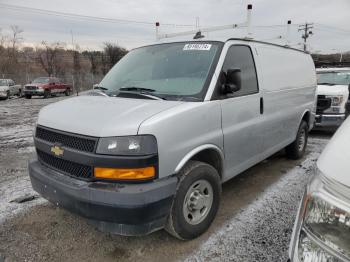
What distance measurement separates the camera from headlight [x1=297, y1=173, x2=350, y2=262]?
3.97 feet

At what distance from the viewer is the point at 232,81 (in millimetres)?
3213

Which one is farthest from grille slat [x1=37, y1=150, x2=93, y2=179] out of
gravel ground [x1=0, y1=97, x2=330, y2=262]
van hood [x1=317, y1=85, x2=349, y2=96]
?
van hood [x1=317, y1=85, x2=349, y2=96]

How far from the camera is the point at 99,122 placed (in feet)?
8.39

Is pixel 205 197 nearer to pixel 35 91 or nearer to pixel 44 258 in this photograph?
pixel 44 258

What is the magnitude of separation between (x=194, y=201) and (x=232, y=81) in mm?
1331

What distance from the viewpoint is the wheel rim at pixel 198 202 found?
2.94 metres

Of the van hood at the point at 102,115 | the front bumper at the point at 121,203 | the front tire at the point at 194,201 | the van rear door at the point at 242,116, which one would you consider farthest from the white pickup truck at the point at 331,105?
the front bumper at the point at 121,203

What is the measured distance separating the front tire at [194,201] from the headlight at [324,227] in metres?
1.48

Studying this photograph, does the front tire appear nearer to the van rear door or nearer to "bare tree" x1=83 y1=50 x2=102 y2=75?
the van rear door

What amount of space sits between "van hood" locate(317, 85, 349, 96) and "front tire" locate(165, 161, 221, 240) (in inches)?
230

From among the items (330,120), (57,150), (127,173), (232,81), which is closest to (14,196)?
(57,150)

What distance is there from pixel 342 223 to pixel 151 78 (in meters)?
2.68

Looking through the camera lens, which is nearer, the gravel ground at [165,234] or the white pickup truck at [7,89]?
the gravel ground at [165,234]

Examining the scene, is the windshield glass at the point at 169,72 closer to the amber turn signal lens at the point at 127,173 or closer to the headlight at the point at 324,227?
the amber turn signal lens at the point at 127,173
